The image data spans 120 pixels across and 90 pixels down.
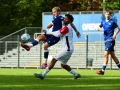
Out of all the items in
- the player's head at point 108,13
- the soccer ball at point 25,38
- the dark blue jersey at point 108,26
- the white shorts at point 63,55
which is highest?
the player's head at point 108,13

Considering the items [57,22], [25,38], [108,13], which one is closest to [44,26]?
[25,38]

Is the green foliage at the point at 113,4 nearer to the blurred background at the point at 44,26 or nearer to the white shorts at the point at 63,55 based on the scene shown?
the blurred background at the point at 44,26

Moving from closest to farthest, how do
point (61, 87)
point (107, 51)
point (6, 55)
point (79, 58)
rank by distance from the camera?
point (61, 87), point (107, 51), point (79, 58), point (6, 55)

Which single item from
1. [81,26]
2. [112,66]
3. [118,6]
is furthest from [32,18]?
[112,66]

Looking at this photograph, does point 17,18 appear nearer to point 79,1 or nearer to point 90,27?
point 79,1

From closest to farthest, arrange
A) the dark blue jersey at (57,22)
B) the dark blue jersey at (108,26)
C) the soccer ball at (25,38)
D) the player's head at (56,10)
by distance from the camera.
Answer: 1. the player's head at (56,10)
2. the dark blue jersey at (108,26)
3. the dark blue jersey at (57,22)
4. the soccer ball at (25,38)

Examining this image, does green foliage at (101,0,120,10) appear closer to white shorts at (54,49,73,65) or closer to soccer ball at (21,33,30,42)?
soccer ball at (21,33,30,42)

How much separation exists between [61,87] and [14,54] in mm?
24222

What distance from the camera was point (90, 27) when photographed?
43688 millimetres

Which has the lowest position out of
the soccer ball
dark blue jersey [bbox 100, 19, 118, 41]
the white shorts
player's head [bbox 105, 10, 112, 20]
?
the soccer ball

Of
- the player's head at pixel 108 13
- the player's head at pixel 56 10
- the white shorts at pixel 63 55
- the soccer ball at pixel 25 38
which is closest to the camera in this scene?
the white shorts at pixel 63 55

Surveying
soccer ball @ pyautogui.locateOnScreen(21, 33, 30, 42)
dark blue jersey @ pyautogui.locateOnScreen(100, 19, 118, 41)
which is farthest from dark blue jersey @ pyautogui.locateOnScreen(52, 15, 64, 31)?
A: soccer ball @ pyautogui.locateOnScreen(21, 33, 30, 42)

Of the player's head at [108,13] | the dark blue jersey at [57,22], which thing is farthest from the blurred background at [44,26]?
the dark blue jersey at [57,22]

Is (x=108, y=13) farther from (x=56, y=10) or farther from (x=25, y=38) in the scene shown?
(x=25, y=38)
